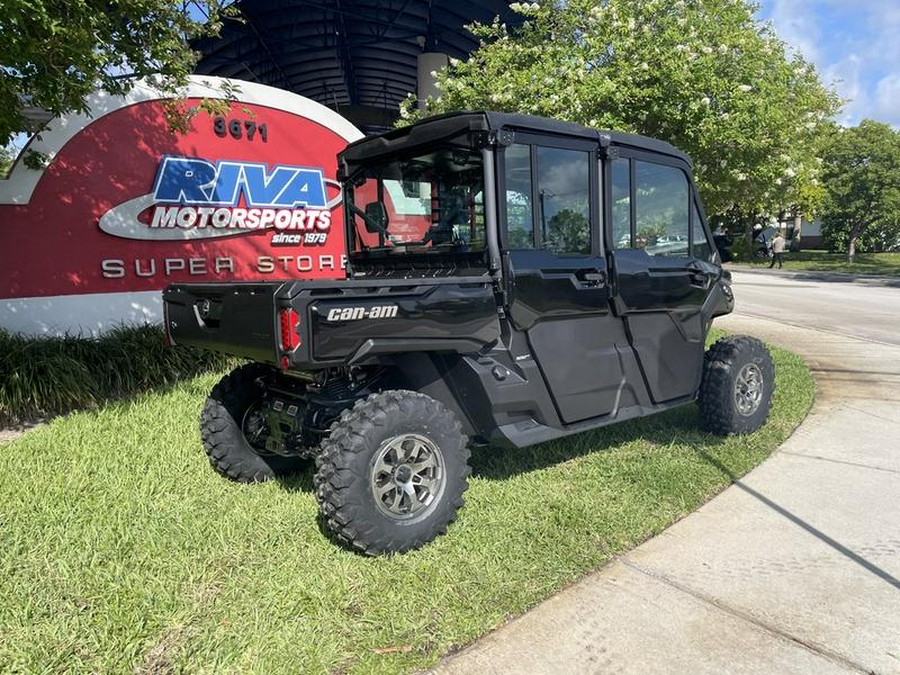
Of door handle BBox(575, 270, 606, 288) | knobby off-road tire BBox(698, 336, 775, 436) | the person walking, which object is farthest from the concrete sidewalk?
the person walking

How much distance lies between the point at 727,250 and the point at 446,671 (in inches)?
158

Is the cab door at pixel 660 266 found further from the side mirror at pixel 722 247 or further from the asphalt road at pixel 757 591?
the asphalt road at pixel 757 591

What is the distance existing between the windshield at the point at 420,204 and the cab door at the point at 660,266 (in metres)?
0.99

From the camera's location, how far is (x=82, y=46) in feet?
13.8

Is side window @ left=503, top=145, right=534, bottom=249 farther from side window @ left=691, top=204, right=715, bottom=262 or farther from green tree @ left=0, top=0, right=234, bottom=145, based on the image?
green tree @ left=0, top=0, right=234, bottom=145

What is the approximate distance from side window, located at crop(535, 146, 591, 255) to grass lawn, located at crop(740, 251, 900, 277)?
24600 mm

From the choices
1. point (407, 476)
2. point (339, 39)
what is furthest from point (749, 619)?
point (339, 39)

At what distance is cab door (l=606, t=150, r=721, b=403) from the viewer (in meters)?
4.13

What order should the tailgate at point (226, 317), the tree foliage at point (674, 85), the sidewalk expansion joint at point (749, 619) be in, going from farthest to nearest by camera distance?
1. the tree foliage at point (674, 85)
2. the tailgate at point (226, 317)
3. the sidewalk expansion joint at point (749, 619)

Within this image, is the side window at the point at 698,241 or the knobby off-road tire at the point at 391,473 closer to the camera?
the knobby off-road tire at the point at 391,473

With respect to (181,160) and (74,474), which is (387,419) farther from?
(181,160)

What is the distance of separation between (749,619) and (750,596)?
20 centimetres

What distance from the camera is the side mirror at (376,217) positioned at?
13.8 feet

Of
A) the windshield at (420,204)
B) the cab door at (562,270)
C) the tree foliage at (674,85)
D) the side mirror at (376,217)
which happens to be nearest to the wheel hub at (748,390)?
the cab door at (562,270)
